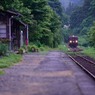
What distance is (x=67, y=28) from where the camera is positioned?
142375 mm

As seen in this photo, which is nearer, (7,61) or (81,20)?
(7,61)

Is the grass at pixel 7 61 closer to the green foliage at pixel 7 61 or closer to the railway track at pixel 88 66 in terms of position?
the green foliage at pixel 7 61

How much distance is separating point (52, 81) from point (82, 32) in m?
108

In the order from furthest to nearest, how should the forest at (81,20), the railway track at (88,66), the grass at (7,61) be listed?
the forest at (81,20), the grass at (7,61), the railway track at (88,66)

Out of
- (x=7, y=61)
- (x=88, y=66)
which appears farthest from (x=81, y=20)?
(x=7, y=61)

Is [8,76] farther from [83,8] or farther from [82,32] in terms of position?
[83,8]

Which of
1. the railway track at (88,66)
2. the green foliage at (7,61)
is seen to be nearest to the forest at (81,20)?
the railway track at (88,66)

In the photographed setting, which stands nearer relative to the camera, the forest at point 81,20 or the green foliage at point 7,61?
the green foliage at point 7,61

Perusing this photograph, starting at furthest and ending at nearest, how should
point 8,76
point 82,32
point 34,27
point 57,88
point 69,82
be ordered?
point 82,32, point 34,27, point 8,76, point 69,82, point 57,88

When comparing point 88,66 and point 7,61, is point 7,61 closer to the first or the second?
point 7,61

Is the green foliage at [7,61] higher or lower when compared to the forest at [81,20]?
lower

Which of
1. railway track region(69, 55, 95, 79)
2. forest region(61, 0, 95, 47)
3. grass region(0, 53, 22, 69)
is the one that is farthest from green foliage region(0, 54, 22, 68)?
forest region(61, 0, 95, 47)

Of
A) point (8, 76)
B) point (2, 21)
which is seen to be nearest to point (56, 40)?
point (2, 21)

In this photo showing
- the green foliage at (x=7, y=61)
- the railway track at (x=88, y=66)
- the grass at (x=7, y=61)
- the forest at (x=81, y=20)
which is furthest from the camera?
the forest at (x=81, y=20)
